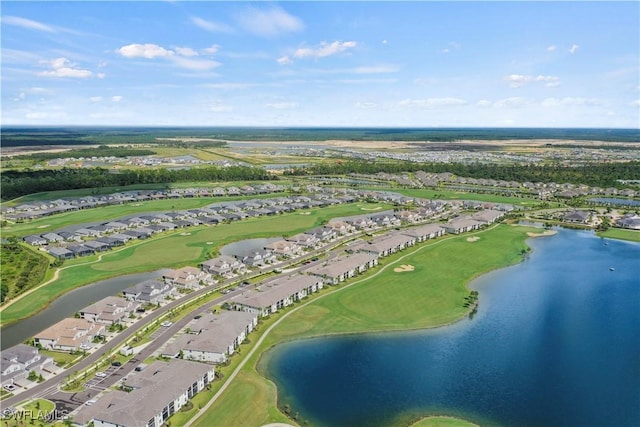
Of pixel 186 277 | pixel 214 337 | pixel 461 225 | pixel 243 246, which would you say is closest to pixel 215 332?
pixel 214 337

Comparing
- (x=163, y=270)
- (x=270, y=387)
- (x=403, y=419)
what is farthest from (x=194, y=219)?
(x=403, y=419)

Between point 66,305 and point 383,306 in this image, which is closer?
point 383,306

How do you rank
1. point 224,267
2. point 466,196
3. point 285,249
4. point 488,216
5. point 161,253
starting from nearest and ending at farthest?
Answer: 1. point 224,267
2. point 285,249
3. point 161,253
4. point 488,216
5. point 466,196

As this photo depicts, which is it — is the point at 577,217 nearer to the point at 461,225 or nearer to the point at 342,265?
the point at 461,225

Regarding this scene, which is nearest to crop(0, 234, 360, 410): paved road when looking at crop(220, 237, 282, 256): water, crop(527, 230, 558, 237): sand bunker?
crop(220, 237, 282, 256): water

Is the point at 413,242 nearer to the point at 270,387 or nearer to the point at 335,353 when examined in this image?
the point at 335,353

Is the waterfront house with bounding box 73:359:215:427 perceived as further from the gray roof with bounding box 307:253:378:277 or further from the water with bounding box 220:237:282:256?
the water with bounding box 220:237:282:256

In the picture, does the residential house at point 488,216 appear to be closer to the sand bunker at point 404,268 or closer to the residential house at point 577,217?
the residential house at point 577,217

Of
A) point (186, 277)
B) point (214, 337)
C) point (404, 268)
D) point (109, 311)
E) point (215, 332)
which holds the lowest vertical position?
point (109, 311)
